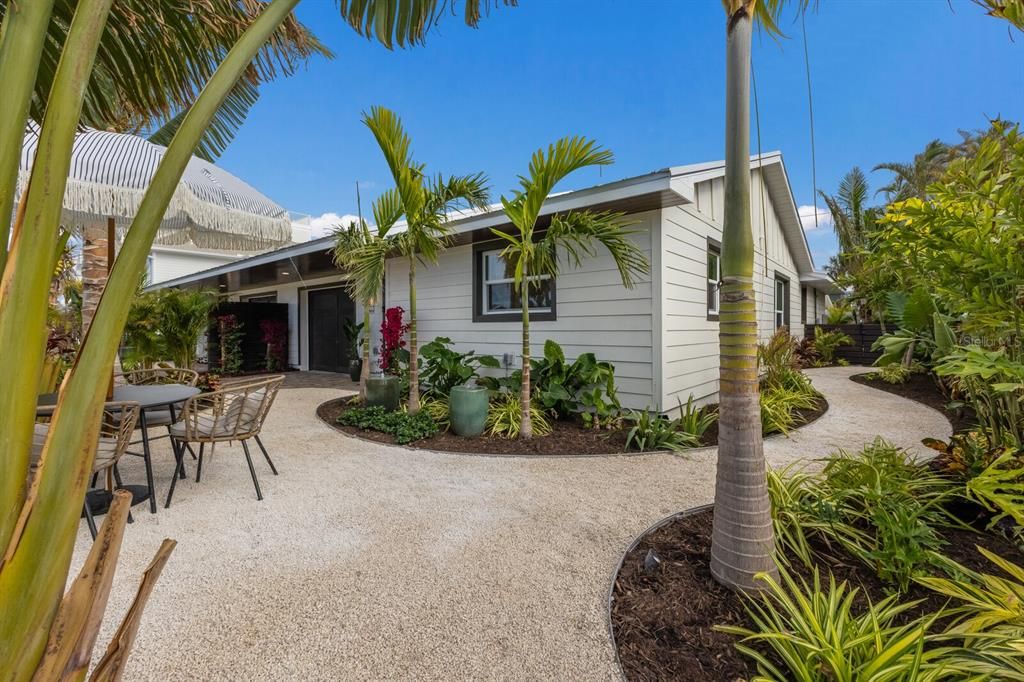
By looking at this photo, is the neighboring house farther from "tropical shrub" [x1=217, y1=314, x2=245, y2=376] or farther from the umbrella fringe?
the umbrella fringe

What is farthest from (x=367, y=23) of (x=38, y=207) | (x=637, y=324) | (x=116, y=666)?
(x=637, y=324)

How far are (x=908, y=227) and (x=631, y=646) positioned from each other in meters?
2.76

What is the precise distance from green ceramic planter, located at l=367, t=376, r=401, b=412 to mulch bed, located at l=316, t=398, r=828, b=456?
569 millimetres

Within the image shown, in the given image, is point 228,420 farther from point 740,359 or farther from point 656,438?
point 656,438

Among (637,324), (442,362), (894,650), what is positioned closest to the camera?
(894,650)

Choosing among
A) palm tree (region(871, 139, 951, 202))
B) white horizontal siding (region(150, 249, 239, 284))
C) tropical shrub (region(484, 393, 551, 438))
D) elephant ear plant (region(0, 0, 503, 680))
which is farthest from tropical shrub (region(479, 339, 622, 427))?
white horizontal siding (region(150, 249, 239, 284))

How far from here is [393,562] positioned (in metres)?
2.36

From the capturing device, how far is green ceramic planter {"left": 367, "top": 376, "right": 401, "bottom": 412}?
577 centimetres

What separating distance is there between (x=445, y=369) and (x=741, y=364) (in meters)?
4.49

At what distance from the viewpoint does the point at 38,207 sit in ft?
2.31

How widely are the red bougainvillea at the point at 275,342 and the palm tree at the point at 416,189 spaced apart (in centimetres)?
Answer: 757

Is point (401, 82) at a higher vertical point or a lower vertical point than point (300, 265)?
higher

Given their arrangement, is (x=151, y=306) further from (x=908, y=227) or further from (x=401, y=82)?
(x=908, y=227)

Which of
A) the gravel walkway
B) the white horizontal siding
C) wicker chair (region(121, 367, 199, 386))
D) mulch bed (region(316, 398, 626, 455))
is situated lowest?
the gravel walkway
